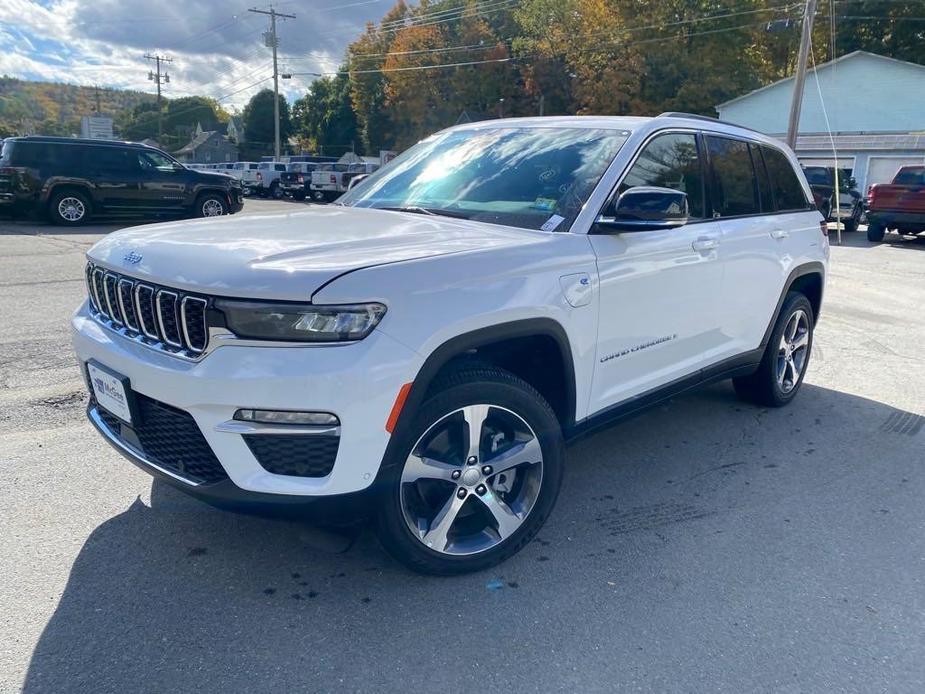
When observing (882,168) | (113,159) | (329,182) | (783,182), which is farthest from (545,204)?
(882,168)

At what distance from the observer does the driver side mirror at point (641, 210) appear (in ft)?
10.9

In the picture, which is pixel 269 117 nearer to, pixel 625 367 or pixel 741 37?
pixel 741 37

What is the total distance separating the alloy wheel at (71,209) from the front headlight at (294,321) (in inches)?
600

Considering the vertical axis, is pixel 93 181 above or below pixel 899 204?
above

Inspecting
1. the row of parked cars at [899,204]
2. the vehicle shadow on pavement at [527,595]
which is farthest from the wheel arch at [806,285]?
the row of parked cars at [899,204]

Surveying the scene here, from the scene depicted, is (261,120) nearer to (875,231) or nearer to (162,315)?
(875,231)

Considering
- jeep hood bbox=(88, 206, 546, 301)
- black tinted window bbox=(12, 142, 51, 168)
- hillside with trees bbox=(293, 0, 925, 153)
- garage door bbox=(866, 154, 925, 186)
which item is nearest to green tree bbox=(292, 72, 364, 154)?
hillside with trees bbox=(293, 0, 925, 153)

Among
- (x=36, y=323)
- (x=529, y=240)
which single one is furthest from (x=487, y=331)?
(x=36, y=323)

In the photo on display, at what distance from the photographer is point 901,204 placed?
1733 centimetres

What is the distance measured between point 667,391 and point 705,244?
32.5 inches

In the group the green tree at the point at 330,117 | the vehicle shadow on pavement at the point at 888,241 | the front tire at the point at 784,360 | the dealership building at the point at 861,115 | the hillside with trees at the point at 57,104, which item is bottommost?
the vehicle shadow on pavement at the point at 888,241

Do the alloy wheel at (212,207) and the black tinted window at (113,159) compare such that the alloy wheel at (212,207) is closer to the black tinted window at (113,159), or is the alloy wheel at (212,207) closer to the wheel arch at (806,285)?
the black tinted window at (113,159)

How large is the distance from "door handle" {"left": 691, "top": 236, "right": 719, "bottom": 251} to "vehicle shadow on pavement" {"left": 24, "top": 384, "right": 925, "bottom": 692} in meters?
1.26

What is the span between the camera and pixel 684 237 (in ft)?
12.8
